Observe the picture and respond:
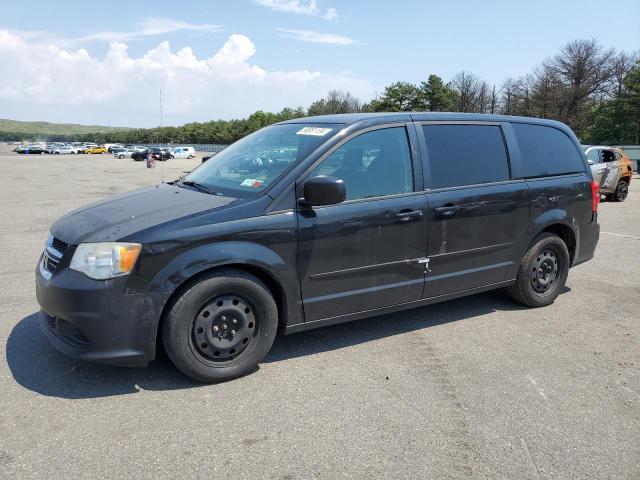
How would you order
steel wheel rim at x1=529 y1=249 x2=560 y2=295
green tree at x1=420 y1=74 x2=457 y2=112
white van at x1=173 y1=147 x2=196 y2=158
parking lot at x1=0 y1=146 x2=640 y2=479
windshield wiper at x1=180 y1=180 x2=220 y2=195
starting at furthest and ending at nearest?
green tree at x1=420 y1=74 x2=457 y2=112 → white van at x1=173 y1=147 x2=196 y2=158 → steel wheel rim at x1=529 y1=249 x2=560 y2=295 → windshield wiper at x1=180 y1=180 x2=220 y2=195 → parking lot at x1=0 y1=146 x2=640 y2=479

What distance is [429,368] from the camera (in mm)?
3920

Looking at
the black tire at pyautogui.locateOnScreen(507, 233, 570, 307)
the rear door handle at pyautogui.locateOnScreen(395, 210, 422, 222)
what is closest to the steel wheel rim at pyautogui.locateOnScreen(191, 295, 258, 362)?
the rear door handle at pyautogui.locateOnScreen(395, 210, 422, 222)

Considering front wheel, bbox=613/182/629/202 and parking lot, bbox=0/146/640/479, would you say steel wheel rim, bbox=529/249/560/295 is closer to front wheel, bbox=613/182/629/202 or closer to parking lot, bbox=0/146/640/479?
parking lot, bbox=0/146/640/479

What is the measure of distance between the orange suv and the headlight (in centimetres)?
1432

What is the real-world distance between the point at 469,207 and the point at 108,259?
2.92 metres

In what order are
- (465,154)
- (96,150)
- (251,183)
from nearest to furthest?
(251,183)
(465,154)
(96,150)

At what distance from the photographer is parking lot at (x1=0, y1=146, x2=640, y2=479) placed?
108 inches

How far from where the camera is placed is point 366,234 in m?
4.01

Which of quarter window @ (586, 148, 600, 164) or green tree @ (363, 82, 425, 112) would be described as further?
green tree @ (363, 82, 425, 112)

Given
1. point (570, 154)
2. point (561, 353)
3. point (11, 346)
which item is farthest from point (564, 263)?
point (11, 346)

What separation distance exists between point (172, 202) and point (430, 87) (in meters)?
83.0

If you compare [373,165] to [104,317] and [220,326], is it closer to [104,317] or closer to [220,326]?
[220,326]

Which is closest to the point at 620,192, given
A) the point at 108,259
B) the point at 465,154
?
the point at 465,154

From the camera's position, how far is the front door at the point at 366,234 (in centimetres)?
386
